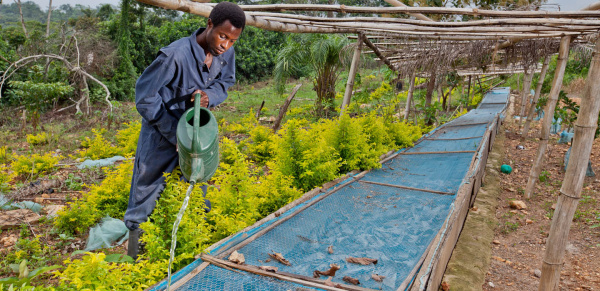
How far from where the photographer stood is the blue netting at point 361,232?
82.9 inches

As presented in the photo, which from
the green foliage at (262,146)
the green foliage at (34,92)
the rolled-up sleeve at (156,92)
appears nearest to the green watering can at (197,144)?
the rolled-up sleeve at (156,92)

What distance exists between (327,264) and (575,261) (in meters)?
3.11

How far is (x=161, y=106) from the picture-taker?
2.01 meters

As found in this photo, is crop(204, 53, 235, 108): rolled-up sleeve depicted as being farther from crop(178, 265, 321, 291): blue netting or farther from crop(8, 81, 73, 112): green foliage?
crop(8, 81, 73, 112): green foliage

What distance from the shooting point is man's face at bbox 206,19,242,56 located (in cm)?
202

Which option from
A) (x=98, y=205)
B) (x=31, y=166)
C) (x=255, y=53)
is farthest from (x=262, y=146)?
(x=255, y=53)

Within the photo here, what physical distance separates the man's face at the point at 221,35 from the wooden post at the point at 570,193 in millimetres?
2507

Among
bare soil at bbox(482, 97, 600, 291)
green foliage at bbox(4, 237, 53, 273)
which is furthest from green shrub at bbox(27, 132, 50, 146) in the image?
bare soil at bbox(482, 97, 600, 291)

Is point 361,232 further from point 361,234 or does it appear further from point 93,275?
point 93,275

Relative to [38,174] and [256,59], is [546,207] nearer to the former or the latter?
[38,174]

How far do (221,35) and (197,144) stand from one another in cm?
71

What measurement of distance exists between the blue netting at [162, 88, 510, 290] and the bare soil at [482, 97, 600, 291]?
89 cm

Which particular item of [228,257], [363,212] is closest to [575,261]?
[363,212]

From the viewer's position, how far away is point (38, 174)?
16.7 ft
